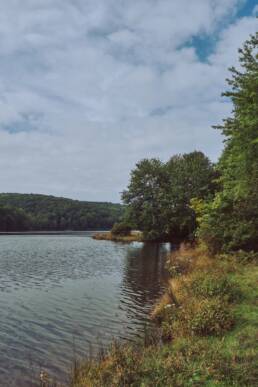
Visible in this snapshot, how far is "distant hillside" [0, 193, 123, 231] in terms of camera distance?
125 meters

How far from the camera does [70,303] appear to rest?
1609cm

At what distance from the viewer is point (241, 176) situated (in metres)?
17.5

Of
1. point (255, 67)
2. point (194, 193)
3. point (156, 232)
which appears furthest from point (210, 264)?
point (156, 232)

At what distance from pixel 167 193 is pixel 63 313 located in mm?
49358

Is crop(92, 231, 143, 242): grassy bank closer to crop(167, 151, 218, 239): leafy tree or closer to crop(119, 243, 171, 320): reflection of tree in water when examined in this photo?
crop(167, 151, 218, 239): leafy tree

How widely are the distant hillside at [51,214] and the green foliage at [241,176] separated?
105 metres

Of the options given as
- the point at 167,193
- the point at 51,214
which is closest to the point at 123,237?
the point at 167,193

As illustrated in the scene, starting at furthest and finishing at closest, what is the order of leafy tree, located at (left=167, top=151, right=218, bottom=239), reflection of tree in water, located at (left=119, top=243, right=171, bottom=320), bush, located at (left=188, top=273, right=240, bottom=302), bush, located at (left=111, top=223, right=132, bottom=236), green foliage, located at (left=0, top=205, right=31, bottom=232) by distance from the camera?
green foliage, located at (left=0, top=205, right=31, bottom=232), bush, located at (left=111, top=223, right=132, bottom=236), leafy tree, located at (left=167, top=151, right=218, bottom=239), reflection of tree in water, located at (left=119, top=243, right=171, bottom=320), bush, located at (left=188, top=273, right=240, bottom=302)

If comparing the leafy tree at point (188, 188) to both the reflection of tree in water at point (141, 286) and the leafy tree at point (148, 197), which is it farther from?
the reflection of tree in water at point (141, 286)

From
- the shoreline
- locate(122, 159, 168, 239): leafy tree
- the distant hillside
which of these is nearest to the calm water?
locate(122, 159, 168, 239): leafy tree

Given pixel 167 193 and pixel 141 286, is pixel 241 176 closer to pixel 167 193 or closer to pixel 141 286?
pixel 141 286

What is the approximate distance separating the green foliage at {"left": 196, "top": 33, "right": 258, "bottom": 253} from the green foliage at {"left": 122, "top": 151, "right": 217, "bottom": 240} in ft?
87.7

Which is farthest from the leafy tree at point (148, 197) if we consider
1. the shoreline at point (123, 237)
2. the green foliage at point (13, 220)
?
the green foliage at point (13, 220)

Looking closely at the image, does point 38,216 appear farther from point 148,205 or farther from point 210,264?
point 210,264
